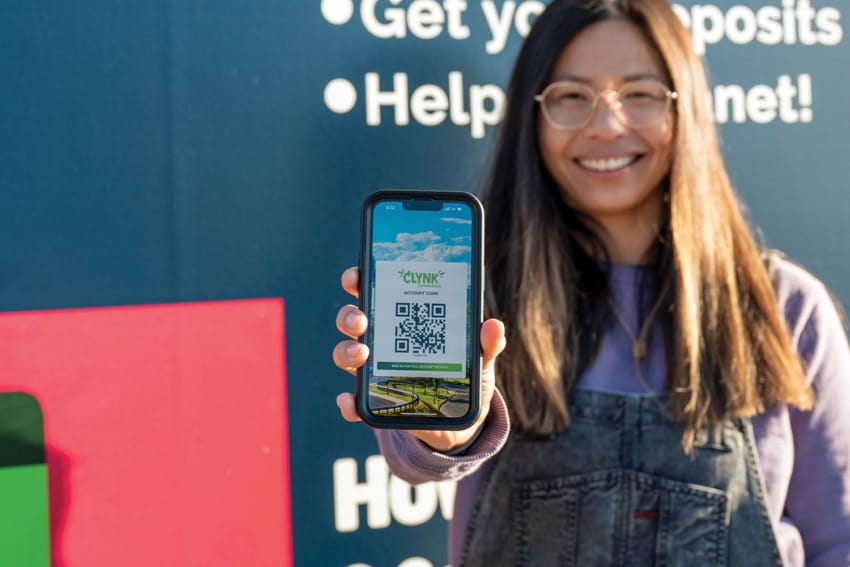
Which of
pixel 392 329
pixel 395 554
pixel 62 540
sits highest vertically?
pixel 392 329

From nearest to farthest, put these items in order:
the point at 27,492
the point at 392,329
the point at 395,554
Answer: the point at 392,329, the point at 27,492, the point at 395,554

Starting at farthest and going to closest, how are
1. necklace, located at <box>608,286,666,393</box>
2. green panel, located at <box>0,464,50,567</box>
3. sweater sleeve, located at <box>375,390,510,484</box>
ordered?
1. necklace, located at <box>608,286,666,393</box>
2. green panel, located at <box>0,464,50,567</box>
3. sweater sleeve, located at <box>375,390,510,484</box>

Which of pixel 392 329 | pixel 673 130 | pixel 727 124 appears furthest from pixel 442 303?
pixel 727 124

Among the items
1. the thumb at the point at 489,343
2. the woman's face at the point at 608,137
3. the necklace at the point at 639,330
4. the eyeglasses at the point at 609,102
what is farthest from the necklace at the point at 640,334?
the thumb at the point at 489,343

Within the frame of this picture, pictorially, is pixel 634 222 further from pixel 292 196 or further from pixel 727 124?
pixel 292 196

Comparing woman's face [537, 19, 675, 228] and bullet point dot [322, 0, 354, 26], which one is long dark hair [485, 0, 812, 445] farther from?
bullet point dot [322, 0, 354, 26]

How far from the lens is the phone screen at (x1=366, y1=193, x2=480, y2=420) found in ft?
3.27

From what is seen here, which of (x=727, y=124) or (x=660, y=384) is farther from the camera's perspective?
(x=727, y=124)

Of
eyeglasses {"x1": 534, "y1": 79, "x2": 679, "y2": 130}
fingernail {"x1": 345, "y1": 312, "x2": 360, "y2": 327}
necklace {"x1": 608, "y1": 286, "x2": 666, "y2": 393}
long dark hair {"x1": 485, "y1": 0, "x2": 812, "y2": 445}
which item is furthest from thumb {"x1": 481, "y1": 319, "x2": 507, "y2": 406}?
eyeglasses {"x1": 534, "y1": 79, "x2": 679, "y2": 130}

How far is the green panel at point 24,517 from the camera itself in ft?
3.99

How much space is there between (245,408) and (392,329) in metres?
0.44

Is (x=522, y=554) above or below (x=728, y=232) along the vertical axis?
below

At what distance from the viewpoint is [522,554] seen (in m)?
1.26

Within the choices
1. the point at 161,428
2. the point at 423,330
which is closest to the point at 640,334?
the point at 423,330
